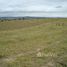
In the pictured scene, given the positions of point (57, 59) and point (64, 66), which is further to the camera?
point (57, 59)

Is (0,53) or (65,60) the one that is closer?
(65,60)

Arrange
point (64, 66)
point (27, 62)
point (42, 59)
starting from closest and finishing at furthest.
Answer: point (64, 66)
point (27, 62)
point (42, 59)

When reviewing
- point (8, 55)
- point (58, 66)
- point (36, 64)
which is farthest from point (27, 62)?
point (8, 55)

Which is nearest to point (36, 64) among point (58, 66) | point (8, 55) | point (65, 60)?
point (58, 66)

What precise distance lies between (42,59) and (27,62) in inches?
74.6

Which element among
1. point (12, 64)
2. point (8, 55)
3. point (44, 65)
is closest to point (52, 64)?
point (44, 65)

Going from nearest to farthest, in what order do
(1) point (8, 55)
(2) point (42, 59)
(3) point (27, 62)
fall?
(3) point (27, 62) → (2) point (42, 59) → (1) point (8, 55)

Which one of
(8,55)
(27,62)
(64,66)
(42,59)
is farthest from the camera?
(8,55)

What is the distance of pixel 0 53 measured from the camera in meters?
25.5

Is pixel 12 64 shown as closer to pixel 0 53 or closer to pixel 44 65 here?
pixel 44 65

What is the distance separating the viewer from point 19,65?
18828 millimetres

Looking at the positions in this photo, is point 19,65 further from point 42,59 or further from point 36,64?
point 42,59

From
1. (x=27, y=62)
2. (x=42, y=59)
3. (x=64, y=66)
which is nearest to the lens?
(x=64, y=66)

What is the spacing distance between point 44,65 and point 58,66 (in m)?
1.20
